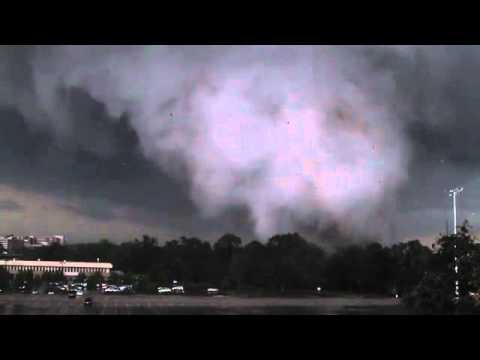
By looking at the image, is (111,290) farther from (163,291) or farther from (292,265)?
(292,265)

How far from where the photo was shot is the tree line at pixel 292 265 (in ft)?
25.6

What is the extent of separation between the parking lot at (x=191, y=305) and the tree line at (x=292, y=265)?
19 centimetres

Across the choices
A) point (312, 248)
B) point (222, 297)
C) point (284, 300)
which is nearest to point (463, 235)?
point (312, 248)

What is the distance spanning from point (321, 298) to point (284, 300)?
0.58 m

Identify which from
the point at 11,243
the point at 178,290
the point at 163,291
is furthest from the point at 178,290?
the point at 11,243

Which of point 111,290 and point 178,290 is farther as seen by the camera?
point 178,290

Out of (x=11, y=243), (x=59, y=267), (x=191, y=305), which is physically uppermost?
(x=11, y=243)

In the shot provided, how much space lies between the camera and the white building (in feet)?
25.3

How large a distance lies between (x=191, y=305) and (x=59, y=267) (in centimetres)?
221

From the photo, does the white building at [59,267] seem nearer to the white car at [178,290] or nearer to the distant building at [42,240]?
the distant building at [42,240]

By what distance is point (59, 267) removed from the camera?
311 inches

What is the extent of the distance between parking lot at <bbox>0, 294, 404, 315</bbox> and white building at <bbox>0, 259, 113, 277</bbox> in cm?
39

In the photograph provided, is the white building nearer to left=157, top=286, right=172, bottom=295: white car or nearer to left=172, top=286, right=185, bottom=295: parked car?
left=157, top=286, right=172, bottom=295: white car
